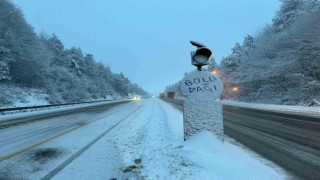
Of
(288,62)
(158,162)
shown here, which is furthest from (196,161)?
(288,62)

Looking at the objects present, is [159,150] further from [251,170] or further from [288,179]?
[288,179]

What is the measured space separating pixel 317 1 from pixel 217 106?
1598 inches

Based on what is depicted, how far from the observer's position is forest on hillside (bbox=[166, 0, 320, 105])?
33938 mm

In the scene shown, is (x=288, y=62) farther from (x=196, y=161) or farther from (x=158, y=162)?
(x=158, y=162)

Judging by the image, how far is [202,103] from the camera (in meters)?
8.49

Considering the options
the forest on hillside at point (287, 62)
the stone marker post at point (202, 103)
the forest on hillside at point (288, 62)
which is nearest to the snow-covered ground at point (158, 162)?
the stone marker post at point (202, 103)

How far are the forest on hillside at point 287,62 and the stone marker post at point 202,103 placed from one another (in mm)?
26348

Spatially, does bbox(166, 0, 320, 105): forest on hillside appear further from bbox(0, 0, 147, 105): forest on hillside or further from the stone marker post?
bbox(0, 0, 147, 105): forest on hillside

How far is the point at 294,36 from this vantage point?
36969 mm

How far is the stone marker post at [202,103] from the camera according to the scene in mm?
8461

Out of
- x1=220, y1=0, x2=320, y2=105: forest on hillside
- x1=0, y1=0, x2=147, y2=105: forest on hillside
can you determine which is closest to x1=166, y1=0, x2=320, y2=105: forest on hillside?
x1=220, y1=0, x2=320, y2=105: forest on hillside

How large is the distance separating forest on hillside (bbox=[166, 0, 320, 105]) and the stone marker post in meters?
26.3

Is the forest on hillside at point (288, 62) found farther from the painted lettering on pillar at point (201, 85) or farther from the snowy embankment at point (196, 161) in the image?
the snowy embankment at point (196, 161)

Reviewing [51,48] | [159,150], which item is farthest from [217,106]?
[51,48]
